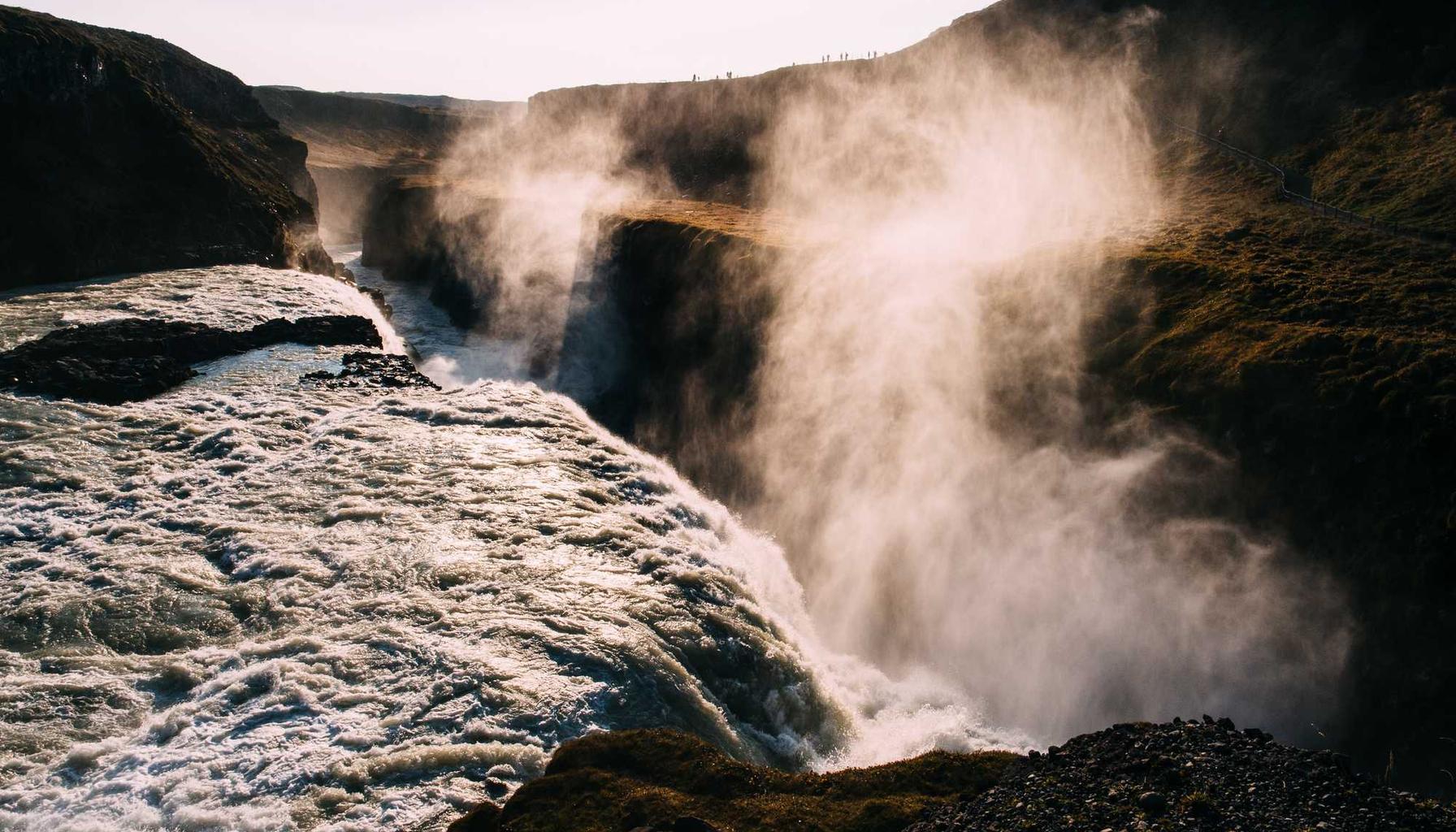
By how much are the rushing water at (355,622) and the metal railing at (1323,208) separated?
25.0 metres

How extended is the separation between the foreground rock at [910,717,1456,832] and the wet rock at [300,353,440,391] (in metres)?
28.6

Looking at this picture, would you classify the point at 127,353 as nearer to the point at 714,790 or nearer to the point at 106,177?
the point at 106,177

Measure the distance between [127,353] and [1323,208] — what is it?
158 feet

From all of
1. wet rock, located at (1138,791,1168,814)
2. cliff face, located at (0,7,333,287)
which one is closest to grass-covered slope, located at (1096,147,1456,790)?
wet rock, located at (1138,791,1168,814)

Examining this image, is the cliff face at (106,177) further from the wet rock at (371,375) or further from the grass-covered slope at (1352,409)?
the grass-covered slope at (1352,409)

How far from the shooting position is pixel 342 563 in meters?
19.4

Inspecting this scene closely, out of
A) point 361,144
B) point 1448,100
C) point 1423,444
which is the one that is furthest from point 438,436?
point 361,144

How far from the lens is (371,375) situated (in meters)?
34.1

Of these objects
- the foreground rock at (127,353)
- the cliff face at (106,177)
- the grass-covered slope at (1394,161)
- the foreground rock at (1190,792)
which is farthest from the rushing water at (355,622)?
the grass-covered slope at (1394,161)

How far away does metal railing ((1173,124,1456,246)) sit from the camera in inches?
1168

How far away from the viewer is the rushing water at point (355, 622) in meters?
13.2

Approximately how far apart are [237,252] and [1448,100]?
61420mm

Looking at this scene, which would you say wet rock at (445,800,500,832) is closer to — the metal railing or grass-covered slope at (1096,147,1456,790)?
grass-covered slope at (1096,147,1456,790)

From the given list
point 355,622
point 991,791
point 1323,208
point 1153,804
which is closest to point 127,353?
point 355,622
